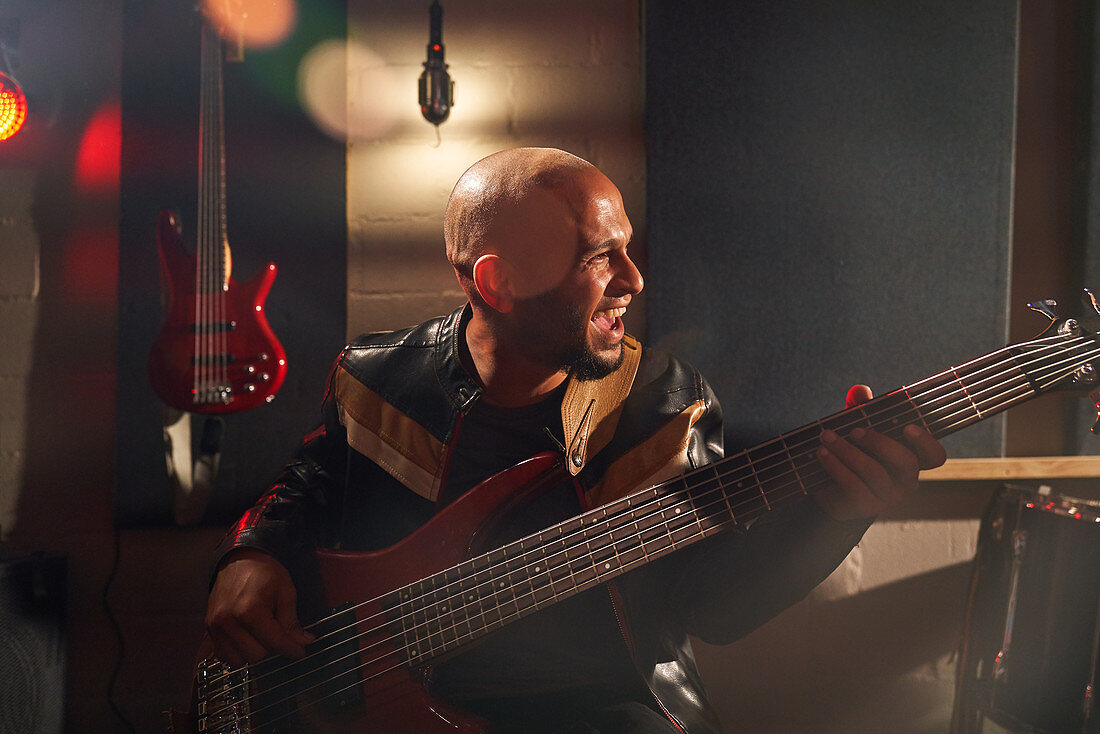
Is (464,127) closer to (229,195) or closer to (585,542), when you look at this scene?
(229,195)

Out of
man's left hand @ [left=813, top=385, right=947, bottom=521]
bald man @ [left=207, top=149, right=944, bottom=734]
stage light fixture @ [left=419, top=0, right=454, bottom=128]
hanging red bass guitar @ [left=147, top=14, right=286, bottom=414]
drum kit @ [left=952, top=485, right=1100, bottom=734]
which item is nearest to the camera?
man's left hand @ [left=813, top=385, right=947, bottom=521]

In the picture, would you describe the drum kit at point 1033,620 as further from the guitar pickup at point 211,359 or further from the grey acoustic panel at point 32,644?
the grey acoustic panel at point 32,644

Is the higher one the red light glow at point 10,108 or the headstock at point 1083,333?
the red light glow at point 10,108

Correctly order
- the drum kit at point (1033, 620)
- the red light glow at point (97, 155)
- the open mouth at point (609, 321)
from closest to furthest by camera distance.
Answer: the open mouth at point (609, 321) → the drum kit at point (1033, 620) → the red light glow at point (97, 155)

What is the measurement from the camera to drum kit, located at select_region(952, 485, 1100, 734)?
1.36 meters

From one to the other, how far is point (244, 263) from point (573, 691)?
1.29 meters

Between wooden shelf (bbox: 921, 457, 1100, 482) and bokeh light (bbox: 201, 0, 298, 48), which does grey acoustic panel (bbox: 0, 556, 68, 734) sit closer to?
bokeh light (bbox: 201, 0, 298, 48)

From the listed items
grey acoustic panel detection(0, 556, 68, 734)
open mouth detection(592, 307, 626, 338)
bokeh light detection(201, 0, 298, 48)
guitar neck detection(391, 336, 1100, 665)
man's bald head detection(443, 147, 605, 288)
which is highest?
bokeh light detection(201, 0, 298, 48)

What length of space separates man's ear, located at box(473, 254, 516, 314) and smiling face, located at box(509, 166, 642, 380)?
0.06 feet

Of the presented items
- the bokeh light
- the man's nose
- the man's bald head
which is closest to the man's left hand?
the man's nose

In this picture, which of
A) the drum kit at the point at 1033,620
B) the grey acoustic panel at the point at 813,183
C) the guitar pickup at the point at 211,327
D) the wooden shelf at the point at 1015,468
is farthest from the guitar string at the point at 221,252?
the drum kit at the point at 1033,620

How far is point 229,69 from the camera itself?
1.69m

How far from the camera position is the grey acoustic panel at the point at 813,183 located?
5.50 ft

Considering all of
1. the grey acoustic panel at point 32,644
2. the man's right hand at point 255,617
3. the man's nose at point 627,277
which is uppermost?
the man's nose at point 627,277
